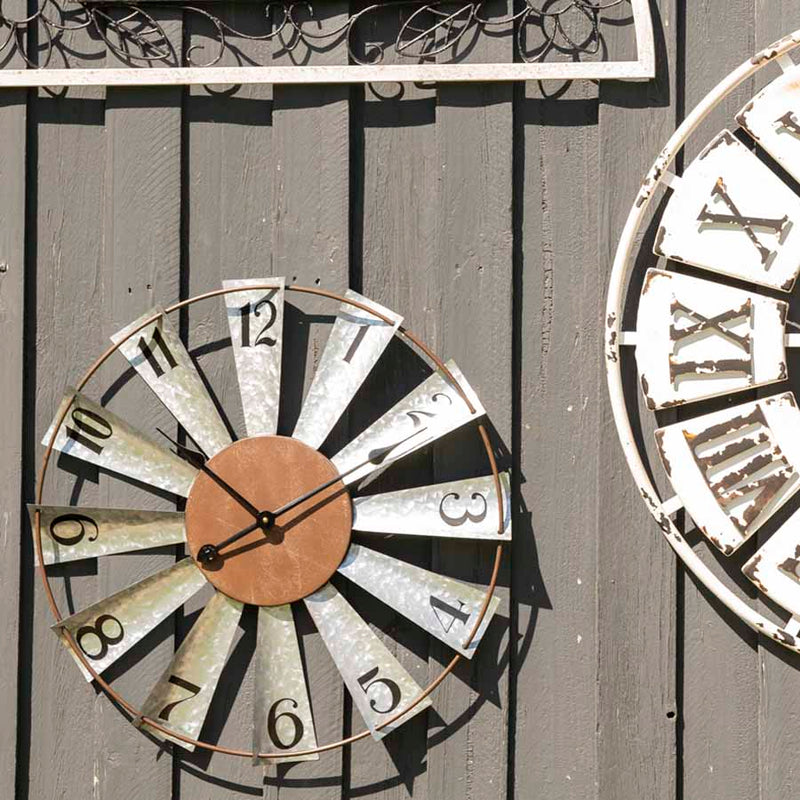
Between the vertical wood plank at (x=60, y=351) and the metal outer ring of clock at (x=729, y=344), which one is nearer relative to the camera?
the metal outer ring of clock at (x=729, y=344)

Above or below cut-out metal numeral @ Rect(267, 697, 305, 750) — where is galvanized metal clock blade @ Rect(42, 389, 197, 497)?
above

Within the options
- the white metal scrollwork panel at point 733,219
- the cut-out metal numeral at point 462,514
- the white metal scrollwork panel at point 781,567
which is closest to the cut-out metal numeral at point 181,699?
the cut-out metal numeral at point 462,514

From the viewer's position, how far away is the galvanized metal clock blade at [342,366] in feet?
6.70

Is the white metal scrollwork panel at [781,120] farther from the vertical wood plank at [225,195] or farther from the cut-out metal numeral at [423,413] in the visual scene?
the vertical wood plank at [225,195]

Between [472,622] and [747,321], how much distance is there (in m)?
0.67

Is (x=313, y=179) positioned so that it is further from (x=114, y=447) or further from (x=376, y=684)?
(x=376, y=684)

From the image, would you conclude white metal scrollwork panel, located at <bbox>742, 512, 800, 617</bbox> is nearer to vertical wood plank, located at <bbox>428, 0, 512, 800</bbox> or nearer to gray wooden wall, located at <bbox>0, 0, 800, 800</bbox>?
gray wooden wall, located at <bbox>0, 0, 800, 800</bbox>

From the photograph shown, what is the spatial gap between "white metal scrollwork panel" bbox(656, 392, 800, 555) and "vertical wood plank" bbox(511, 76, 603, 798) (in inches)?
6.3

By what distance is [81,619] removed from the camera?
2045 millimetres

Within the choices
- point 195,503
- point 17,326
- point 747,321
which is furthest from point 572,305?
point 17,326

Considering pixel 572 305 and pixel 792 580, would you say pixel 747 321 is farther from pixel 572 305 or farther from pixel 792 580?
pixel 792 580

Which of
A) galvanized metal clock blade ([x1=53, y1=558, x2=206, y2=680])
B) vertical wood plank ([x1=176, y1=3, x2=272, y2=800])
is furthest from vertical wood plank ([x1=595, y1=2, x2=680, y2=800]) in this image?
galvanized metal clock blade ([x1=53, y1=558, x2=206, y2=680])

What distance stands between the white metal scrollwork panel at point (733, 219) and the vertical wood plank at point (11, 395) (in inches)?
44.2

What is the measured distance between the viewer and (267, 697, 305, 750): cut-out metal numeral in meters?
2.01
